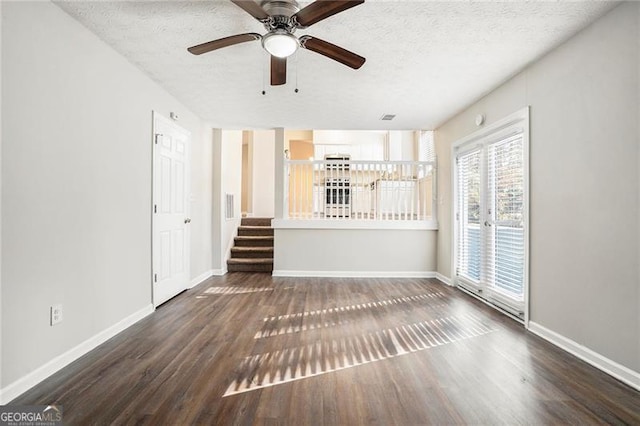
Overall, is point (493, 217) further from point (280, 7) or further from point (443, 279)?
point (280, 7)

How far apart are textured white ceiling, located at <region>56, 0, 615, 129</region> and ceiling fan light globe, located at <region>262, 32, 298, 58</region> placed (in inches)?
13.5

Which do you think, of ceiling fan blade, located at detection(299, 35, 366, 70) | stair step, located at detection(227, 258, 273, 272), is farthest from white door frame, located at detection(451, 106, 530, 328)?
stair step, located at detection(227, 258, 273, 272)

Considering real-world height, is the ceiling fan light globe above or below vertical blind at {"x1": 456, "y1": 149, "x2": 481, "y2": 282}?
above

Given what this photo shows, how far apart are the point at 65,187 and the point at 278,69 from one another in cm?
178

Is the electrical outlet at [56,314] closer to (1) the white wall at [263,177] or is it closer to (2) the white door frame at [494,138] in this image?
(2) the white door frame at [494,138]

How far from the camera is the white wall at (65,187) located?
188 centimetres

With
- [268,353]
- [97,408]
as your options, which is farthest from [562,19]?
[97,408]

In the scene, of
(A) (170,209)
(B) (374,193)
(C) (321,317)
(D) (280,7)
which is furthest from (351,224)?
(D) (280,7)

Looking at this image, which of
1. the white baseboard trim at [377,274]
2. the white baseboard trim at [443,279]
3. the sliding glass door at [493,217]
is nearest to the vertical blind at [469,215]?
the sliding glass door at [493,217]

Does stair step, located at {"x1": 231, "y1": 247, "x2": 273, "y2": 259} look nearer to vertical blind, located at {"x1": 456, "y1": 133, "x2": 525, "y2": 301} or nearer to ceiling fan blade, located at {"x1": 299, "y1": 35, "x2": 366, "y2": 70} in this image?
vertical blind, located at {"x1": 456, "y1": 133, "x2": 525, "y2": 301}

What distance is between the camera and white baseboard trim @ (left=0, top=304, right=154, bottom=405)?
182 centimetres

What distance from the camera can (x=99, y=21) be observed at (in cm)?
240

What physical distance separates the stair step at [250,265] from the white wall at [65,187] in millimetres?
2523

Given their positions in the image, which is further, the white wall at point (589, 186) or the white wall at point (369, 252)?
the white wall at point (369, 252)
